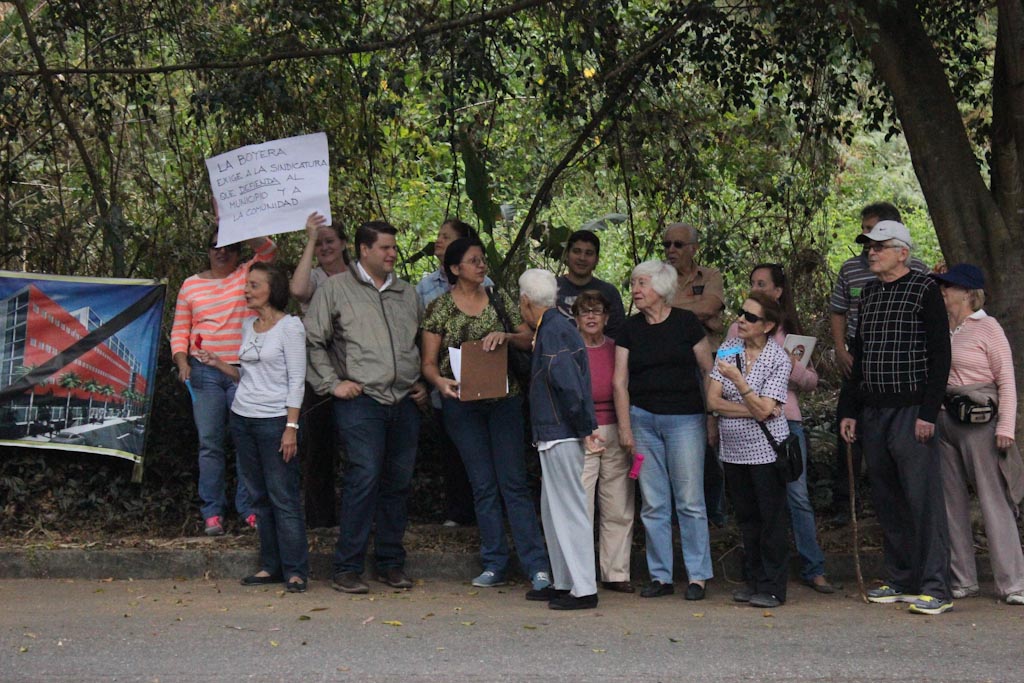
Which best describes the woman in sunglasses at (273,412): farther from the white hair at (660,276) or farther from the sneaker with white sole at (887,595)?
the sneaker with white sole at (887,595)

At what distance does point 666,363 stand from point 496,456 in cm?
112

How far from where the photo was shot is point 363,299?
25.0 ft

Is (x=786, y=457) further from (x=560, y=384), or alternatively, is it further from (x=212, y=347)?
(x=212, y=347)

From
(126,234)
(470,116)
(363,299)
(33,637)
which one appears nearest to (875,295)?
(363,299)

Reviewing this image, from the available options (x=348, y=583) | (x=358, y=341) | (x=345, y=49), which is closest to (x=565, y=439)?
(x=358, y=341)

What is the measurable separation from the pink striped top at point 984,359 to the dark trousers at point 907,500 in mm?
437

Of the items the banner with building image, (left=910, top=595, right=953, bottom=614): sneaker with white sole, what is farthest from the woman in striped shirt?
(left=910, top=595, right=953, bottom=614): sneaker with white sole

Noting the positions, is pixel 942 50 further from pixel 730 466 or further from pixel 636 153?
pixel 730 466

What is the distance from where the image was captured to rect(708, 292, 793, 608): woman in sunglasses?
24.1ft

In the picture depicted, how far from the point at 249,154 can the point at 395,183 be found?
5.49m

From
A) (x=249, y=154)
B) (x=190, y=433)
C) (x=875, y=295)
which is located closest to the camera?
(x=875, y=295)

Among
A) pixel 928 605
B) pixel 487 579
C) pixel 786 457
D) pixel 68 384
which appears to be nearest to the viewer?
pixel 928 605

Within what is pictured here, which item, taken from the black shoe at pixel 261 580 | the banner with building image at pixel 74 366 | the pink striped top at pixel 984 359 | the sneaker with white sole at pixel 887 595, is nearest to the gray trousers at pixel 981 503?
the pink striped top at pixel 984 359

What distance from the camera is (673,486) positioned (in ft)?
25.5
